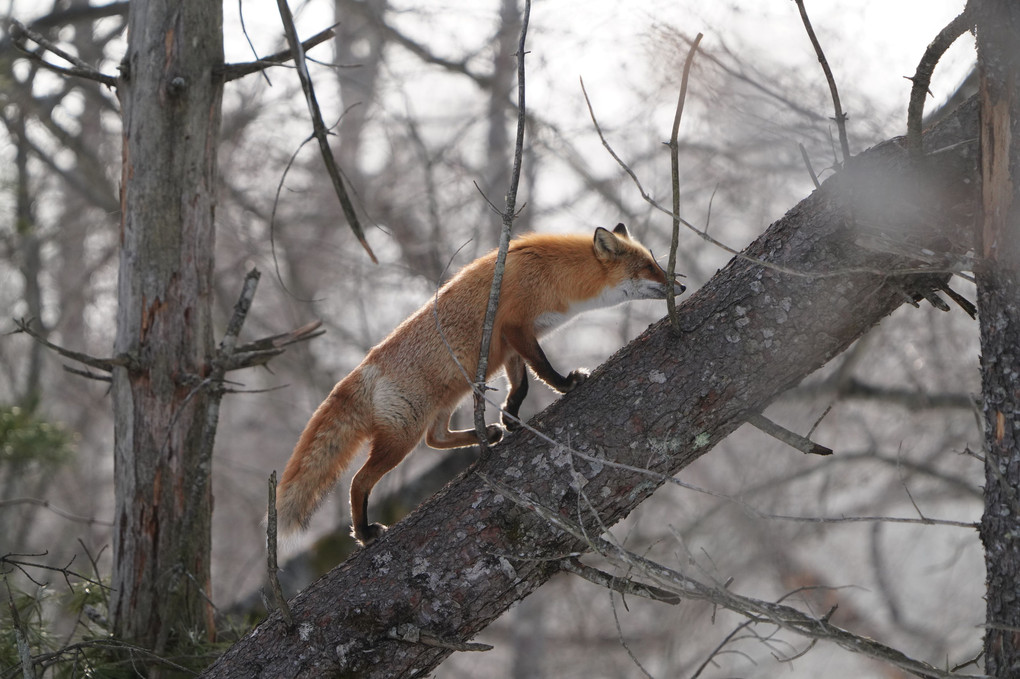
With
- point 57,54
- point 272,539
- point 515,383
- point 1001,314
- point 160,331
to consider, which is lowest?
point 272,539

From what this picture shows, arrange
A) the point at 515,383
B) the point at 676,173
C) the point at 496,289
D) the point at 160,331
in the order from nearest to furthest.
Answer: the point at 676,173 → the point at 496,289 → the point at 160,331 → the point at 515,383

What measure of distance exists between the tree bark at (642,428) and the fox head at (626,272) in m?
1.41

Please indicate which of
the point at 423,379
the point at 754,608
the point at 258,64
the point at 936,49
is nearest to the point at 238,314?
the point at 423,379

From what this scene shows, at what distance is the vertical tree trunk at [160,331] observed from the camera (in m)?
4.15

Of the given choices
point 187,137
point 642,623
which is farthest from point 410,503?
point 642,623

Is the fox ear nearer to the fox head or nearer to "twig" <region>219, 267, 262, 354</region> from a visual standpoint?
the fox head

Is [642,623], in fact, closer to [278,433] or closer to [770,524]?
[770,524]

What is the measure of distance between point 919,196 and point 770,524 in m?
9.33

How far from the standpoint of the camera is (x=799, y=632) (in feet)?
8.13

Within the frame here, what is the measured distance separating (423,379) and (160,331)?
140 centimetres

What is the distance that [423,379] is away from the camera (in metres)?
4.02

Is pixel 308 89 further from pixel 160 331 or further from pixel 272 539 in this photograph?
pixel 160 331

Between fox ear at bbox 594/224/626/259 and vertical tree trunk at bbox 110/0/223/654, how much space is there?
2.19m

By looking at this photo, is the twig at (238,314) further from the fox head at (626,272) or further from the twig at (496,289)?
the fox head at (626,272)
